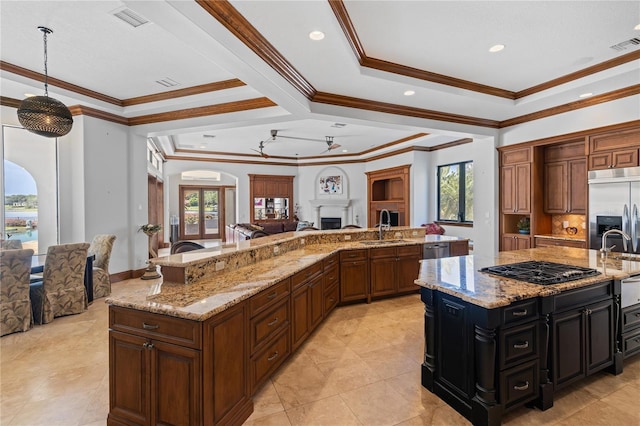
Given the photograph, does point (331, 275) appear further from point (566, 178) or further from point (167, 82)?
point (566, 178)

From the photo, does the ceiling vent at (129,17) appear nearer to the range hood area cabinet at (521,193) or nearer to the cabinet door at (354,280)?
the cabinet door at (354,280)

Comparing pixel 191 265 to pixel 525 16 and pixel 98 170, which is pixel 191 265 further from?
pixel 98 170

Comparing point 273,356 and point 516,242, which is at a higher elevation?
point 516,242

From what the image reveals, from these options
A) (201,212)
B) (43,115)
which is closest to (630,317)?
(43,115)

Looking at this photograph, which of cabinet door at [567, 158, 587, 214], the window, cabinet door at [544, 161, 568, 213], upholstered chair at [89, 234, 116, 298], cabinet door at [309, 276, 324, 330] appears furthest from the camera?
the window

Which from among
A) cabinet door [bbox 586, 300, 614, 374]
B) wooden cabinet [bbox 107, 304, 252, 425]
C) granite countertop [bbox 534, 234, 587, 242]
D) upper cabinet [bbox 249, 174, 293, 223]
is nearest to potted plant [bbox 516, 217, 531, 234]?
granite countertop [bbox 534, 234, 587, 242]

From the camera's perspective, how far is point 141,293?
2057 millimetres

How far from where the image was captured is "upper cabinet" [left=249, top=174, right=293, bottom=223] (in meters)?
11.2

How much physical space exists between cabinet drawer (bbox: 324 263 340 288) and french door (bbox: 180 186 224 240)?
9.07 m

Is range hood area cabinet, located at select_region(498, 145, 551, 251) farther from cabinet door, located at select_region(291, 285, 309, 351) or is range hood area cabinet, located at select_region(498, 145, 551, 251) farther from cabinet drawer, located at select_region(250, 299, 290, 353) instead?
cabinet drawer, located at select_region(250, 299, 290, 353)

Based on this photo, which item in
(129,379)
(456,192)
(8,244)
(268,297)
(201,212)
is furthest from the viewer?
(201,212)

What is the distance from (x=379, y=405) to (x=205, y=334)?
4.55 feet

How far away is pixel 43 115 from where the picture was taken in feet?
10.3

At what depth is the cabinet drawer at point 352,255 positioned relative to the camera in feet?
13.8
